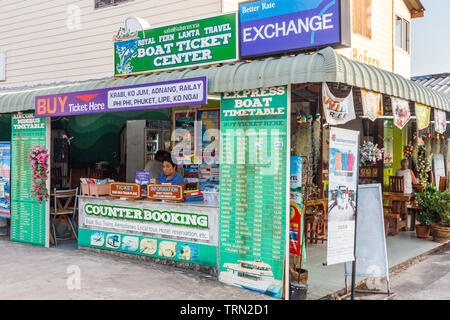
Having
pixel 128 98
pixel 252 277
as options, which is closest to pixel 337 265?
pixel 252 277

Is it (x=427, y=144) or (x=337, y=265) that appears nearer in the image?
A: (x=337, y=265)

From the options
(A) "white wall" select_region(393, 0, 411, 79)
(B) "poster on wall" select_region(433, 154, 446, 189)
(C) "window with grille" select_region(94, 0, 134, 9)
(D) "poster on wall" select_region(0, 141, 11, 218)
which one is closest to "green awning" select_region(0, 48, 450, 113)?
(D) "poster on wall" select_region(0, 141, 11, 218)

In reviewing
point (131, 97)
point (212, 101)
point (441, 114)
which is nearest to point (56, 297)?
point (131, 97)

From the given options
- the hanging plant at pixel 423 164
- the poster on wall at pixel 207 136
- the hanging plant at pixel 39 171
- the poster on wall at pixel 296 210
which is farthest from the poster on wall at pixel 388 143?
the hanging plant at pixel 39 171

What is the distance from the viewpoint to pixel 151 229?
283 inches

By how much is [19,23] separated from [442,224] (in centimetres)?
1277

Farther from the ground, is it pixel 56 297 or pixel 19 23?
pixel 19 23

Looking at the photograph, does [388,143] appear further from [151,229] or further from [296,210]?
[151,229]

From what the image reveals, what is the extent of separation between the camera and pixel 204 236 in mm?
6516

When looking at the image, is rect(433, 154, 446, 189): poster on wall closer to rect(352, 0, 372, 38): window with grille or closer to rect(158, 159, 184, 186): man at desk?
rect(352, 0, 372, 38): window with grille

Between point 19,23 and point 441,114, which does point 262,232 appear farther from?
point 19,23

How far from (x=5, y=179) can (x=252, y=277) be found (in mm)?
6322

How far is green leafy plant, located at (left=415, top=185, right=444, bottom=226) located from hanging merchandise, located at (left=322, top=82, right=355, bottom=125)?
508 cm

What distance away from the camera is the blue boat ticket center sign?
5836 millimetres
